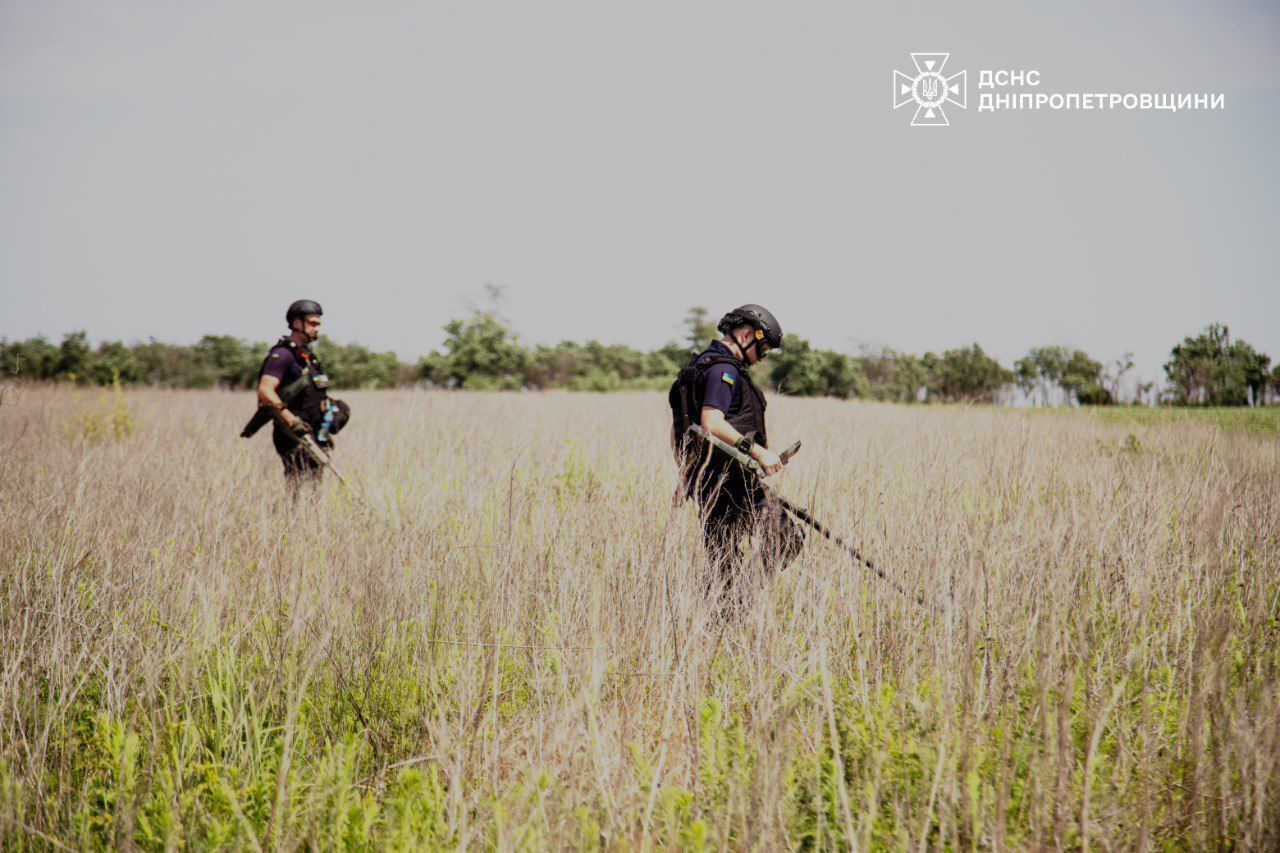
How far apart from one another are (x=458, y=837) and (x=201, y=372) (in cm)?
5342

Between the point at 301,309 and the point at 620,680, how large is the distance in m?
4.54

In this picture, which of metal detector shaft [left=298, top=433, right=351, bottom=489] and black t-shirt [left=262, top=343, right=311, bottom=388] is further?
black t-shirt [left=262, top=343, right=311, bottom=388]

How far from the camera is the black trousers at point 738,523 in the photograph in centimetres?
327

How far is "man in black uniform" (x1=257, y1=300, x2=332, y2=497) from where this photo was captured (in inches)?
195

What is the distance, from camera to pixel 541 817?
1704mm

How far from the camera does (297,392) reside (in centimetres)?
520

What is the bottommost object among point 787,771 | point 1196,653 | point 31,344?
point 787,771

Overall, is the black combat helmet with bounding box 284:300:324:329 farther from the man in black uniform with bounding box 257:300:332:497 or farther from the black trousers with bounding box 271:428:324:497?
the black trousers with bounding box 271:428:324:497

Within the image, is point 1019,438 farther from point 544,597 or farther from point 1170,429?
point 544,597

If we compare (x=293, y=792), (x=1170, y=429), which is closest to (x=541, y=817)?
(x=293, y=792)

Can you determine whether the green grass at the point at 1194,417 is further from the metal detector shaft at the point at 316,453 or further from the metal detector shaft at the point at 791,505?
the metal detector shaft at the point at 316,453

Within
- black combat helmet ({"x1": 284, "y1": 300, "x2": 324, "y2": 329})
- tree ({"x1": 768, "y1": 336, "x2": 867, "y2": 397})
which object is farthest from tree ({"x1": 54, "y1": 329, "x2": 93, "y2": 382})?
tree ({"x1": 768, "y1": 336, "x2": 867, "y2": 397})

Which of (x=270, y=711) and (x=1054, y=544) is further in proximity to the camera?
(x=1054, y=544)

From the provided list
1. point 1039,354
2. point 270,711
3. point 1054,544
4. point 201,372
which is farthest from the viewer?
point 1039,354
